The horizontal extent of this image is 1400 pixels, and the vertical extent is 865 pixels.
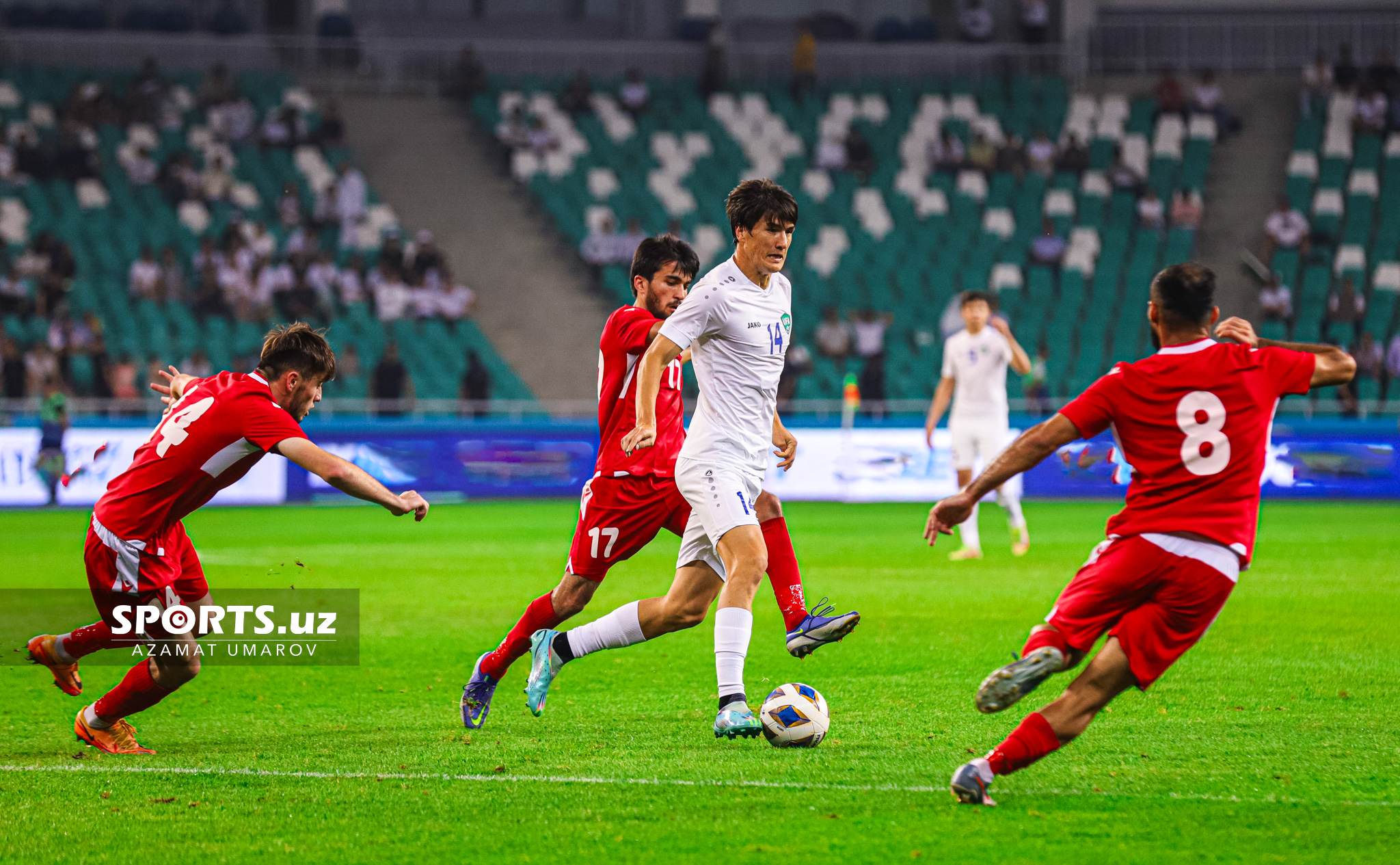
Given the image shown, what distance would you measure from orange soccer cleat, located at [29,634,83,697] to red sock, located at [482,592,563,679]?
186 centimetres

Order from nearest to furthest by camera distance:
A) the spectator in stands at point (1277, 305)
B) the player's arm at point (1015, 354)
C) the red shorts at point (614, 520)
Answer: the red shorts at point (614, 520), the player's arm at point (1015, 354), the spectator in stands at point (1277, 305)

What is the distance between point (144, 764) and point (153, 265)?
806 inches

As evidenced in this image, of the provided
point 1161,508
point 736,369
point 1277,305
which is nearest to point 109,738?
point 736,369

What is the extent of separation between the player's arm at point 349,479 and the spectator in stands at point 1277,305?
23545 millimetres

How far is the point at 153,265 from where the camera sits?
81.1ft

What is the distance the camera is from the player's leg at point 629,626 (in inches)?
263

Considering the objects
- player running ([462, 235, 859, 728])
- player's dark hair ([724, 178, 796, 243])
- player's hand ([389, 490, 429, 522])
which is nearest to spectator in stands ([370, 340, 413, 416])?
player running ([462, 235, 859, 728])

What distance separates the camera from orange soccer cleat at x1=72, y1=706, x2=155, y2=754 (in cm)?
622

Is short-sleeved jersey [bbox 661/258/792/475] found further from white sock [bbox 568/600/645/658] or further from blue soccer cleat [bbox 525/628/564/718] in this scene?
blue soccer cleat [bbox 525/628/564/718]

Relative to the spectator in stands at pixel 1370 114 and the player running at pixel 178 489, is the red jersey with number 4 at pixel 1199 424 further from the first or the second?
the spectator in stands at pixel 1370 114

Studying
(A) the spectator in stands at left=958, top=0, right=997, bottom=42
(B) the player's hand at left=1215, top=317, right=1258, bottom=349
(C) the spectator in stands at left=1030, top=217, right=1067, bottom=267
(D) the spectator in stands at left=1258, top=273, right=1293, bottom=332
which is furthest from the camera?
(A) the spectator in stands at left=958, top=0, right=997, bottom=42

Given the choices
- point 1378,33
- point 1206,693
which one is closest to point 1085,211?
point 1378,33

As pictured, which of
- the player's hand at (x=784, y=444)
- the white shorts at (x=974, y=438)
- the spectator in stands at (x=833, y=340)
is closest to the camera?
the player's hand at (x=784, y=444)
